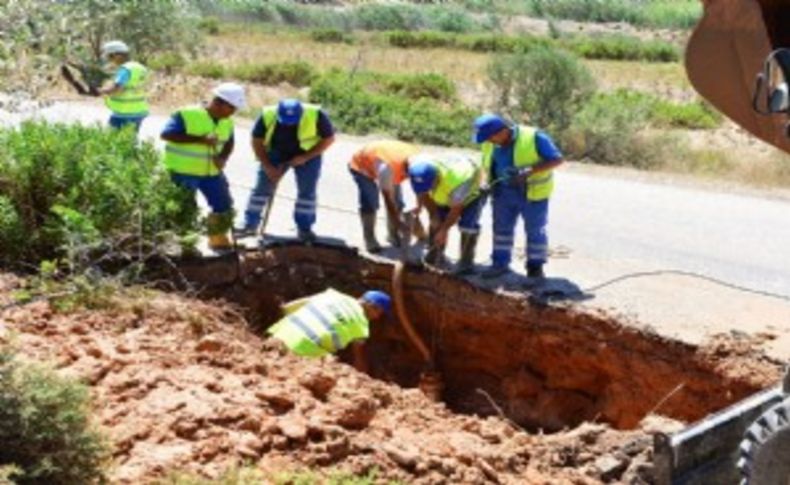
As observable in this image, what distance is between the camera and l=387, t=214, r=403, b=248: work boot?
10977 mm

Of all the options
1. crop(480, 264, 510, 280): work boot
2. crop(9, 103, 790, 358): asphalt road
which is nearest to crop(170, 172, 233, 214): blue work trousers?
crop(9, 103, 790, 358): asphalt road

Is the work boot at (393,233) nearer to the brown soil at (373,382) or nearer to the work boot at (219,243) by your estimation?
the brown soil at (373,382)

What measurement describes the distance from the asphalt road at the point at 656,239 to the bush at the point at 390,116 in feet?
8.94

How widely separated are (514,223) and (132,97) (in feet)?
17.5

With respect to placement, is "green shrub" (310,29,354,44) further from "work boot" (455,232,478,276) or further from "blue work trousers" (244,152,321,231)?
"work boot" (455,232,478,276)

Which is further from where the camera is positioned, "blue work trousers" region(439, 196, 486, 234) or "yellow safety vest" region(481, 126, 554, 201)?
"blue work trousers" region(439, 196, 486, 234)

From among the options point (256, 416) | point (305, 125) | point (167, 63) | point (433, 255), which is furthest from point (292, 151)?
point (167, 63)

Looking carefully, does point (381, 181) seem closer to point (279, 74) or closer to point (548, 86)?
point (548, 86)

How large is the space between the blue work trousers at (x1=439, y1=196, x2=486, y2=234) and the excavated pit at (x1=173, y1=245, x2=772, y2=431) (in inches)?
20.3

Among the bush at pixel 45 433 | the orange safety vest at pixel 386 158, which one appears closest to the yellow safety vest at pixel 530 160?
the orange safety vest at pixel 386 158

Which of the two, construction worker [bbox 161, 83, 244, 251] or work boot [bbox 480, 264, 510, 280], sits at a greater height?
construction worker [bbox 161, 83, 244, 251]

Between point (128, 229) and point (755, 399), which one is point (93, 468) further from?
point (128, 229)

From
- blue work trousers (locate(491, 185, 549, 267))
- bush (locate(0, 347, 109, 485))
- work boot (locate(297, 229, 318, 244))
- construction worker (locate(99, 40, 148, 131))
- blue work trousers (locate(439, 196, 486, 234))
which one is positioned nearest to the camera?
bush (locate(0, 347, 109, 485))

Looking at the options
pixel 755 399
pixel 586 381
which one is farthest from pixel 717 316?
pixel 755 399
